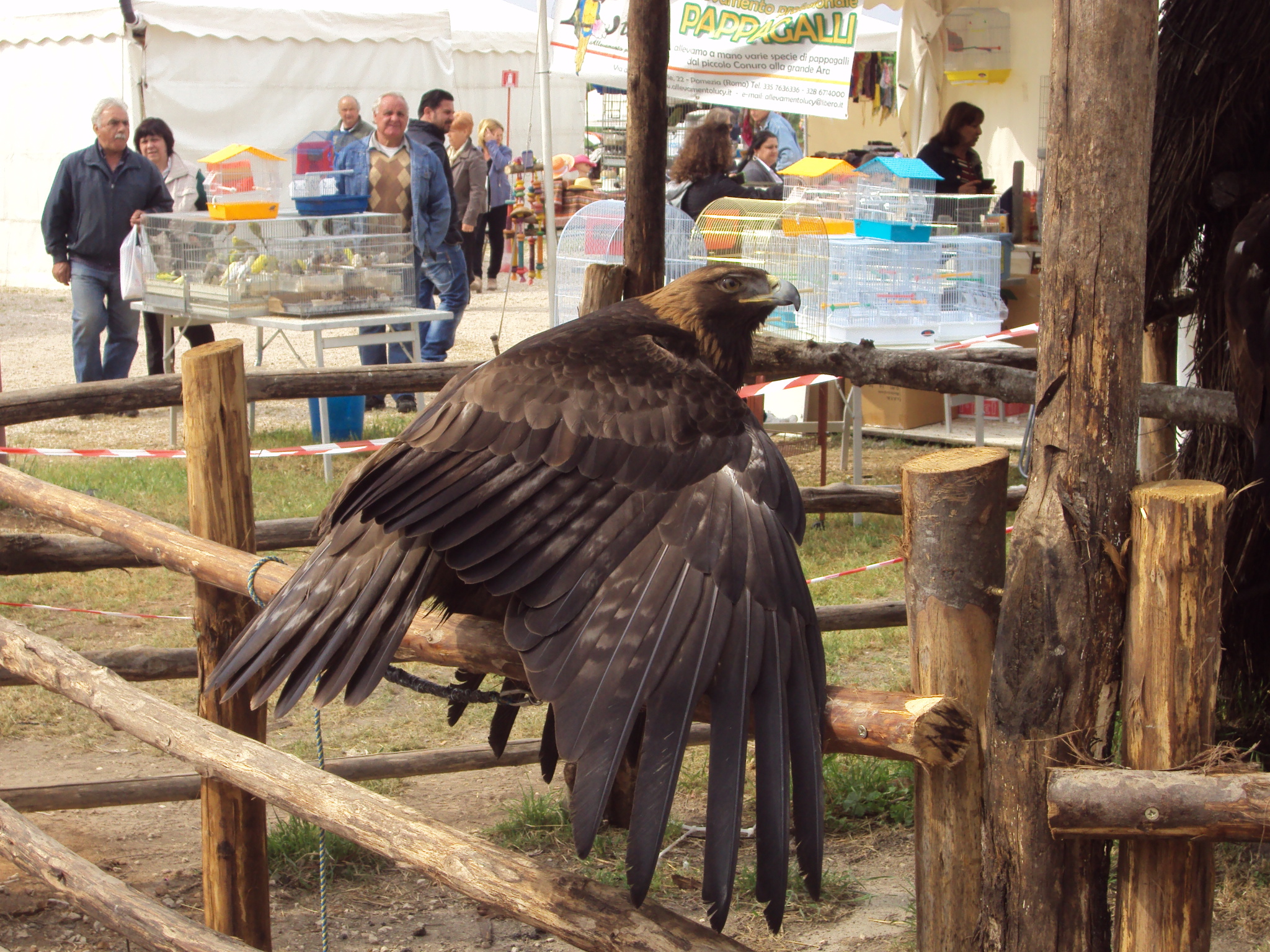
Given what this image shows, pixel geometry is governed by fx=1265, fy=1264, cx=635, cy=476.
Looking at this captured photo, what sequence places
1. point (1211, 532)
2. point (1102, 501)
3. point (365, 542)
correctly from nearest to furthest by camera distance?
point (1211, 532) < point (1102, 501) < point (365, 542)

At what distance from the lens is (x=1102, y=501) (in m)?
1.93

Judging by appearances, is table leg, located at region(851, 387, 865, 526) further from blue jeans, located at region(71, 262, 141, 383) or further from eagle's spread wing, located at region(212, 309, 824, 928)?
blue jeans, located at region(71, 262, 141, 383)

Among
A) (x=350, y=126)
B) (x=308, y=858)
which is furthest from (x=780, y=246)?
(x=350, y=126)

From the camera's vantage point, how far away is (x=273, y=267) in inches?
299

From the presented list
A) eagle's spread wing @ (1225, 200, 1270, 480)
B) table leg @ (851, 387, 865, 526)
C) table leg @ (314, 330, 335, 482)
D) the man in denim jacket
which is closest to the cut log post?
eagle's spread wing @ (1225, 200, 1270, 480)

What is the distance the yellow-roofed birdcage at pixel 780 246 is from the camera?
21.4ft

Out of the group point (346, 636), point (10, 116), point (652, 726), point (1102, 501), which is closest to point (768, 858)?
point (652, 726)

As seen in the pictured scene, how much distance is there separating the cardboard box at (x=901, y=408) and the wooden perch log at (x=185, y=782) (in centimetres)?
509

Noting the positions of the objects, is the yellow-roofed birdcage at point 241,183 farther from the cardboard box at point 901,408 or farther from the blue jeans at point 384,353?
the cardboard box at point 901,408

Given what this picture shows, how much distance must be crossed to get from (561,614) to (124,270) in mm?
6988

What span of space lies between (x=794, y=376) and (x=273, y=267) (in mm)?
4718

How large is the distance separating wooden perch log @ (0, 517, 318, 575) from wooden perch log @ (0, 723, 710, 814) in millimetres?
675

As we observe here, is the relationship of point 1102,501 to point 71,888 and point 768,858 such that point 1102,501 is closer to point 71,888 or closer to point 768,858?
point 768,858

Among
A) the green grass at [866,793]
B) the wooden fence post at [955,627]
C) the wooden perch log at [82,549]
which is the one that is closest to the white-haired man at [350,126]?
the wooden perch log at [82,549]
